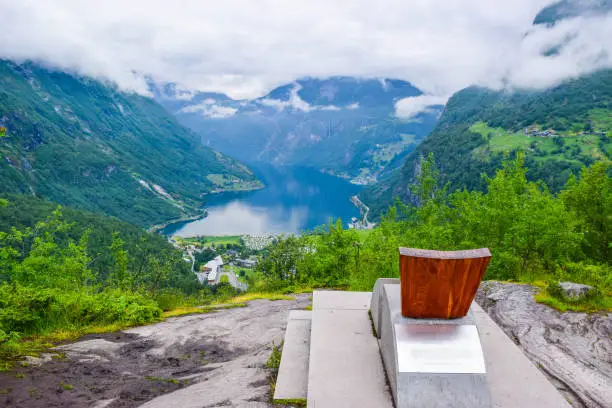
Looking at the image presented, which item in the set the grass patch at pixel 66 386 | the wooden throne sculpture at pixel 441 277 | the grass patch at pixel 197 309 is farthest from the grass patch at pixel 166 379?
the grass patch at pixel 197 309

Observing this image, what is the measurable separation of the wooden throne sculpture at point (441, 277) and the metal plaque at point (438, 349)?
0.33m

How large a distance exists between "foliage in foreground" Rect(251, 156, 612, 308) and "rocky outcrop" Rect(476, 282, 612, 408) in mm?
1654

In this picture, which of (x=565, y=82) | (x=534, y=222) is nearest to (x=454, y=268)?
(x=534, y=222)

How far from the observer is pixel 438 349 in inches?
241

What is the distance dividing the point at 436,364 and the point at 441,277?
1.30 meters

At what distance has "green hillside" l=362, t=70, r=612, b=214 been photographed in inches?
4456

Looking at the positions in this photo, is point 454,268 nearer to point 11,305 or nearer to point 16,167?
point 11,305

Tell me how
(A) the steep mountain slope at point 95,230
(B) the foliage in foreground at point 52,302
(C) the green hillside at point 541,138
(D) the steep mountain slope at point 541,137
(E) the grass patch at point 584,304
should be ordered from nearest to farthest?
(E) the grass patch at point 584,304 → (B) the foliage in foreground at point 52,302 → (A) the steep mountain slope at point 95,230 → (C) the green hillside at point 541,138 → (D) the steep mountain slope at point 541,137

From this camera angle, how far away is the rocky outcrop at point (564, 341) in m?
7.15

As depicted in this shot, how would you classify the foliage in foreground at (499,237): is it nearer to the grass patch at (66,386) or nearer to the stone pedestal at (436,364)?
the stone pedestal at (436,364)

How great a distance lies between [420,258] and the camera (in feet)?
20.6

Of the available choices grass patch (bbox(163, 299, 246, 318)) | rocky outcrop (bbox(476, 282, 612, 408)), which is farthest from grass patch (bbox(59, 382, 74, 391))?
rocky outcrop (bbox(476, 282, 612, 408))

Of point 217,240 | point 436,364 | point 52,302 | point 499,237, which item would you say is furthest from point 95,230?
point 436,364

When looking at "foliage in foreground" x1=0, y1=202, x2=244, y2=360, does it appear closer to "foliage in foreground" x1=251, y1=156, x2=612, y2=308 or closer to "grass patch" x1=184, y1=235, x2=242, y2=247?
"foliage in foreground" x1=251, y1=156, x2=612, y2=308
